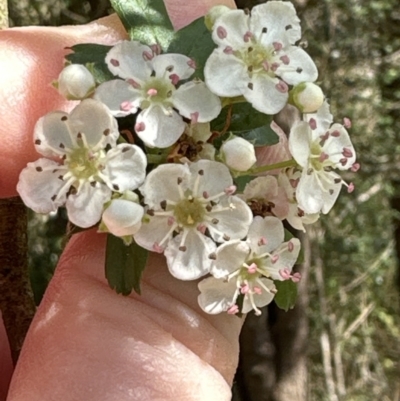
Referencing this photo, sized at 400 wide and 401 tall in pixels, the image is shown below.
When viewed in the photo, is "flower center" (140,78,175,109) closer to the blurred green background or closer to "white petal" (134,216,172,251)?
"white petal" (134,216,172,251)

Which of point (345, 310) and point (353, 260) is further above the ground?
point (353, 260)

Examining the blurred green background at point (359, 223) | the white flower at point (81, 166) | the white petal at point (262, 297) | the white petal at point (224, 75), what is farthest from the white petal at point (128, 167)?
the blurred green background at point (359, 223)

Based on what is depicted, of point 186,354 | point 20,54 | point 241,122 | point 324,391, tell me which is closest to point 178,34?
point 241,122

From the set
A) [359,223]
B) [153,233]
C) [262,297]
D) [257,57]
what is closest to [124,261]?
[153,233]

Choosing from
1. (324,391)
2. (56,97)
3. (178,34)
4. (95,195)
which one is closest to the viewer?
(95,195)

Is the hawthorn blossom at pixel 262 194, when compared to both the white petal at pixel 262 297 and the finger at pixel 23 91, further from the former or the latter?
the finger at pixel 23 91

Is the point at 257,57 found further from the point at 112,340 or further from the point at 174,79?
the point at 112,340

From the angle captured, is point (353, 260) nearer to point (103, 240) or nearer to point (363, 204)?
point (363, 204)
